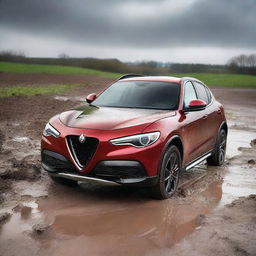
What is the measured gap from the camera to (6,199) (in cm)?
626

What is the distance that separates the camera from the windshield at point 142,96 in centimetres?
730

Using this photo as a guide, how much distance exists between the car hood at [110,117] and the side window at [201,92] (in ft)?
5.17

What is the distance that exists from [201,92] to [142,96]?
1.52 m

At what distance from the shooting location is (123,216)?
5.80 metres

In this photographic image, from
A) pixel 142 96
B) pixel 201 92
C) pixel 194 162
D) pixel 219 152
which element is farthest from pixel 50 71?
pixel 194 162

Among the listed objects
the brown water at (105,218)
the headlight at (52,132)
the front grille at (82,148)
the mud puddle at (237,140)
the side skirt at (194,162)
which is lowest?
the mud puddle at (237,140)

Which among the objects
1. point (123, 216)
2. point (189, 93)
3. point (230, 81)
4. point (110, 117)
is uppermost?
point (189, 93)

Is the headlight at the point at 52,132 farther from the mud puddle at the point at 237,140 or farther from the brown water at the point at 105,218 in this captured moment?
the mud puddle at the point at 237,140

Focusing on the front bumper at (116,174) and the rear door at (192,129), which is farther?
the rear door at (192,129)

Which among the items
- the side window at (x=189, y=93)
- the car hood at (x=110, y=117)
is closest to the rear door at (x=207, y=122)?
the side window at (x=189, y=93)

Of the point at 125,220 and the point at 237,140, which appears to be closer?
the point at 125,220

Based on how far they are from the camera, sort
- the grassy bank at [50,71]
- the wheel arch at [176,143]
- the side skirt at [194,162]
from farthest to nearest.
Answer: the grassy bank at [50,71]
the side skirt at [194,162]
the wheel arch at [176,143]

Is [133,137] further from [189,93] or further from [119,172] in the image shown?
[189,93]

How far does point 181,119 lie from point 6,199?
2704 mm
